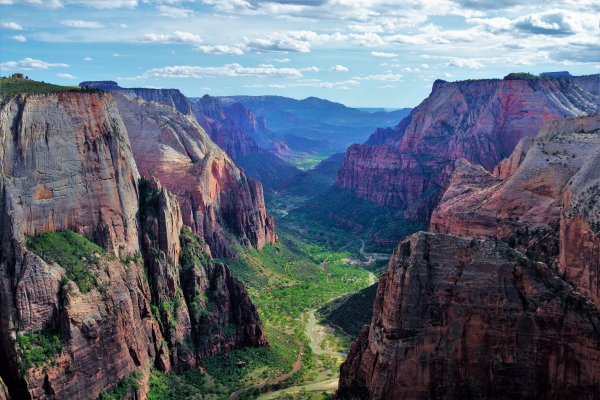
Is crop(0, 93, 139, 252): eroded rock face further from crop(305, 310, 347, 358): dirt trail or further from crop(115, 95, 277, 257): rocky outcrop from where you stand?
crop(305, 310, 347, 358): dirt trail

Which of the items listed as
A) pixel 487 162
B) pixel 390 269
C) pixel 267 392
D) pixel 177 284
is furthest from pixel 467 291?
pixel 487 162

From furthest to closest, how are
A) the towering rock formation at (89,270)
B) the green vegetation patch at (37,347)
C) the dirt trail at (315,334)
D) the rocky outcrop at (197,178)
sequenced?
the rocky outcrop at (197,178), the dirt trail at (315,334), the towering rock formation at (89,270), the green vegetation patch at (37,347)

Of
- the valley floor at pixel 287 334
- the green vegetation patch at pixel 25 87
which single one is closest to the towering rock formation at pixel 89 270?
the green vegetation patch at pixel 25 87

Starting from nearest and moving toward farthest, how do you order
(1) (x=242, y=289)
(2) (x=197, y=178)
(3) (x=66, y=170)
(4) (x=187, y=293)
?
(3) (x=66, y=170)
(4) (x=187, y=293)
(1) (x=242, y=289)
(2) (x=197, y=178)

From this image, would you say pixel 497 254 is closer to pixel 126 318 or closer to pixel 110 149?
pixel 126 318

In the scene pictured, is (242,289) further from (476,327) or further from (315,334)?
(476,327)

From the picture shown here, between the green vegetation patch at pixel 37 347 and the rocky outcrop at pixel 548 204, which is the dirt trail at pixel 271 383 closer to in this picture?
the green vegetation patch at pixel 37 347

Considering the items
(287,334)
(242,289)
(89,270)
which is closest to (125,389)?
(89,270)

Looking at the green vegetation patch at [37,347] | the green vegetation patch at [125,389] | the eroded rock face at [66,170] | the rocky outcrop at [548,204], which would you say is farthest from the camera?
the eroded rock face at [66,170]
